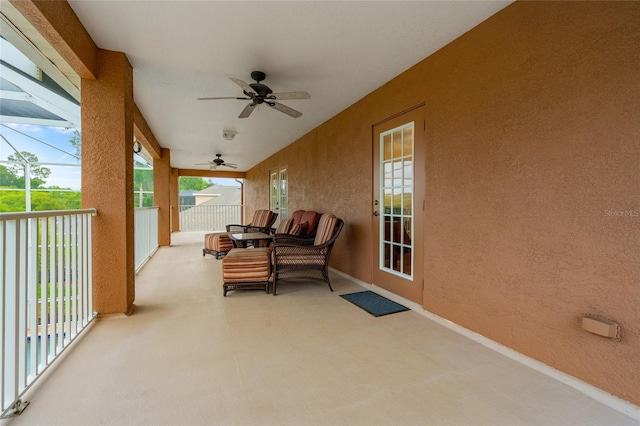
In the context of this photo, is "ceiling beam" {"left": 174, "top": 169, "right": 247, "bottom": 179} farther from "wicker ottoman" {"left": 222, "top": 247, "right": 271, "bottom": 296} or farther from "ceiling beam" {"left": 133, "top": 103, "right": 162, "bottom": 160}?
"wicker ottoman" {"left": 222, "top": 247, "right": 271, "bottom": 296}

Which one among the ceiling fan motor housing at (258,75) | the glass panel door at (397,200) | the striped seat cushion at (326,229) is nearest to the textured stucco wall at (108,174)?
the ceiling fan motor housing at (258,75)

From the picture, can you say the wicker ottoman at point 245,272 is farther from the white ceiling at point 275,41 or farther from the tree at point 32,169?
the tree at point 32,169

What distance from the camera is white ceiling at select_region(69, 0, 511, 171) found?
6.90 ft

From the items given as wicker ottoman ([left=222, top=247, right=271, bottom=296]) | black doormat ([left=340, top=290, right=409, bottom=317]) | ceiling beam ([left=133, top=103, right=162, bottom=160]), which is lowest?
black doormat ([left=340, top=290, right=409, bottom=317])

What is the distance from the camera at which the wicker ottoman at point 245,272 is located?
3400 mm

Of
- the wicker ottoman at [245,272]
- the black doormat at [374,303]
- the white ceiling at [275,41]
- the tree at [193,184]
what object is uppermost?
the tree at [193,184]

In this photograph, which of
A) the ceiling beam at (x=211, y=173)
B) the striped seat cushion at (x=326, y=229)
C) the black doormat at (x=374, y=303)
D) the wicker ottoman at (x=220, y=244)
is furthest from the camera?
the ceiling beam at (x=211, y=173)

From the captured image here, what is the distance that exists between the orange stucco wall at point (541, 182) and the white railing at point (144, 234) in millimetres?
4544

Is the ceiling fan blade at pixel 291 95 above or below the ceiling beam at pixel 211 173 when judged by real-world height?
below

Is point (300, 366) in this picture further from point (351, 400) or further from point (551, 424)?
point (551, 424)

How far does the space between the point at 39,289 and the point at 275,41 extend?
2769mm

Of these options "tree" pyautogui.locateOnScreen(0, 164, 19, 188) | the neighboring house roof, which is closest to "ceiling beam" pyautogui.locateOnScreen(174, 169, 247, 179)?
the neighboring house roof

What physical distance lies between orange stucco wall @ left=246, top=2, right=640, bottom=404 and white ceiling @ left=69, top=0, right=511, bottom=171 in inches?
13.9

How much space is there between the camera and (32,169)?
271 inches
